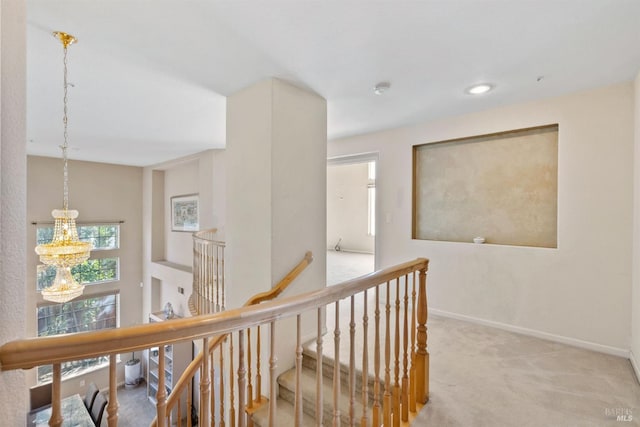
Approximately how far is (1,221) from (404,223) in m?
3.51

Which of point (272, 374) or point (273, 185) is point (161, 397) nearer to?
point (272, 374)

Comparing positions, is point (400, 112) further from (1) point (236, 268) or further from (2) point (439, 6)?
(1) point (236, 268)

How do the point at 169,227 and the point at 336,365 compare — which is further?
the point at 169,227

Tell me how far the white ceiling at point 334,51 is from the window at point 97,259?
14.0 ft

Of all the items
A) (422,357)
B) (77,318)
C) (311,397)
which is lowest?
(77,318)

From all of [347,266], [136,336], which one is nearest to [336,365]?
[136,336]

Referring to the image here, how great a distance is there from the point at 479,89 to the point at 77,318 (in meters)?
8.52

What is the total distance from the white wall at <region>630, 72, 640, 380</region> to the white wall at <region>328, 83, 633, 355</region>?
73 millimetres

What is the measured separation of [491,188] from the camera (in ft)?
10.3

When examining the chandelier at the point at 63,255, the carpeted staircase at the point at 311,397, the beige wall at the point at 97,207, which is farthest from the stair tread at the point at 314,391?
the beige wall at the point at 97,207

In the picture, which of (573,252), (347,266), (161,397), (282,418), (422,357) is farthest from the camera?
(347,266)

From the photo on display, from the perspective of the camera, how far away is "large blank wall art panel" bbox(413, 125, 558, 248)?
282 centimetres

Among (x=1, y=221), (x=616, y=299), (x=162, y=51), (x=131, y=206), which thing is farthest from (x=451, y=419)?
(x=131, y=206)

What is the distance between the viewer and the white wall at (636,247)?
215 centimetres
